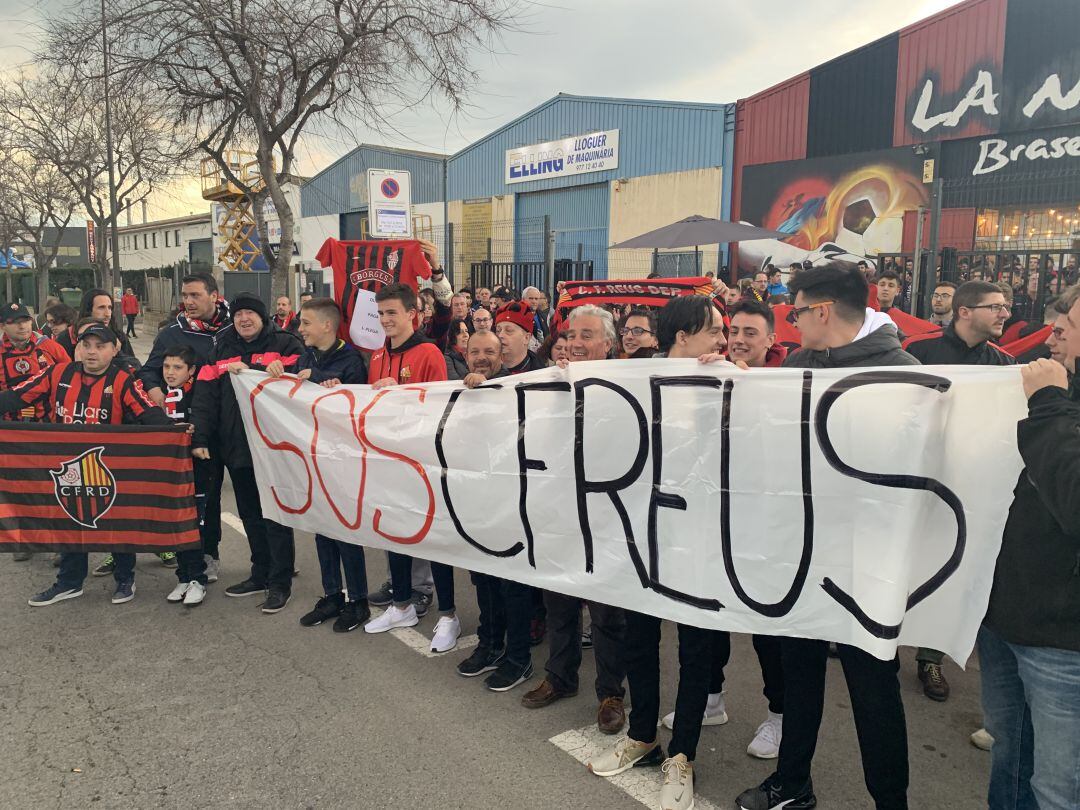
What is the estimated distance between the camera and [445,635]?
4.29m

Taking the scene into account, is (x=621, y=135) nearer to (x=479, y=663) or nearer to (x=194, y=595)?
(x=194, y=595)

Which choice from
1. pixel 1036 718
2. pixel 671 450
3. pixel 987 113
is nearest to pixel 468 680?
pixel 671 450

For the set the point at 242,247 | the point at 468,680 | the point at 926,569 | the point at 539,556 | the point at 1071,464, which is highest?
the point at 242,247

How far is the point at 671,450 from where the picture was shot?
10.7 ft

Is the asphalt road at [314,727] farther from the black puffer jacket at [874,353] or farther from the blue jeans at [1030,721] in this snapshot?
the black puffer jacket at [874,353]

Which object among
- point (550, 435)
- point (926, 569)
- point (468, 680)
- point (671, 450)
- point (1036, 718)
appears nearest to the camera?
point (1036, 718)

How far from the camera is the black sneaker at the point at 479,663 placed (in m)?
4.00

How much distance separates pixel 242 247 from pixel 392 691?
34.7m

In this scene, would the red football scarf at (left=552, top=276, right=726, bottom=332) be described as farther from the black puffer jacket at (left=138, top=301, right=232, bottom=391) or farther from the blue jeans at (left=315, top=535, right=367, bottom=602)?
the black puffer jacket at (left=138, top=301, right=232, bottom=391)

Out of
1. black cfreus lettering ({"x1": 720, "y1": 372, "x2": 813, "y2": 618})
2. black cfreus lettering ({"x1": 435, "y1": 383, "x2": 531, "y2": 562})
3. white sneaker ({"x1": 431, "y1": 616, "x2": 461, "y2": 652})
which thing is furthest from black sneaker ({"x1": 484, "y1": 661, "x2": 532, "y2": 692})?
black cfreus lettering ({"x1": 720, "y1": 372, "x2": 813, "y2": 618})

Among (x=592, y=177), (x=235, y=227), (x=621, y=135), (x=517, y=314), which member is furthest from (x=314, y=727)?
(x=235, y=227)

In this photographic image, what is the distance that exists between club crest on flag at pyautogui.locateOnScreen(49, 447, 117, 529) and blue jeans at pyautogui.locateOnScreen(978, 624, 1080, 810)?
4732 millimetres

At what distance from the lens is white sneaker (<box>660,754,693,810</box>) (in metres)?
2.91

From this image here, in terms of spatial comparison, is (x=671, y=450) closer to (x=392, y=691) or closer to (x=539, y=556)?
(x=539, y=556)
